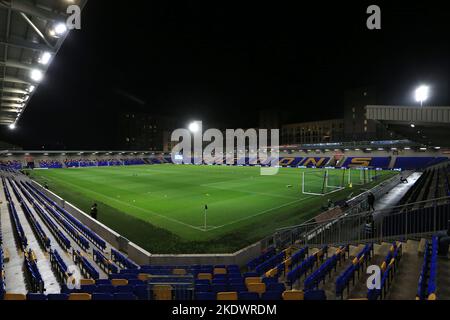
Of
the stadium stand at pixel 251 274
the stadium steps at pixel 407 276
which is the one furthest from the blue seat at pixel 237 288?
the stadium steps at pixel 407 276

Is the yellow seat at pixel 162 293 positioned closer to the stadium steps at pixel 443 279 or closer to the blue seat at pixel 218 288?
the blue seat at pixel 218 288

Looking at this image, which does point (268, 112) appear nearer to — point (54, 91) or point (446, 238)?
point (54, 91)

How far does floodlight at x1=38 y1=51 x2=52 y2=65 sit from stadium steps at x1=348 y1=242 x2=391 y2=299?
35.7 ft

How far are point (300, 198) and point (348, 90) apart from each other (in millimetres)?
85638

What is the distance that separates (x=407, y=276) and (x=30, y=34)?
12.3 meters

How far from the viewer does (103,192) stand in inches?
1064

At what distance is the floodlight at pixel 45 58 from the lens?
7963 mm

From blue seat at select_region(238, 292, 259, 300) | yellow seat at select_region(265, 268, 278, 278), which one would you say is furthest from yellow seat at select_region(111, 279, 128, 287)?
yellow seat at select_region(265, 268, 278, 278)

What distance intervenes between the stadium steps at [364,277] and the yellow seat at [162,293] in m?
4.50

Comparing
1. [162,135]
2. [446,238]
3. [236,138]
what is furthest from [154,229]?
[162,135]

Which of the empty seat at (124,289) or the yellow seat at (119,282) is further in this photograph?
the yellow seat at (119,282)

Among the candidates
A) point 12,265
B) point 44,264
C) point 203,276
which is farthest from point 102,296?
point 12,265

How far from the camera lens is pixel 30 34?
7273 millimetres

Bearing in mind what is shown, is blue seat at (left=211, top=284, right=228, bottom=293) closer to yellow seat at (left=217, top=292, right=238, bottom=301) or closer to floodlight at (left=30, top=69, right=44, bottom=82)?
yellow seat at (left=217, top=292, right=238, bottom=301)
